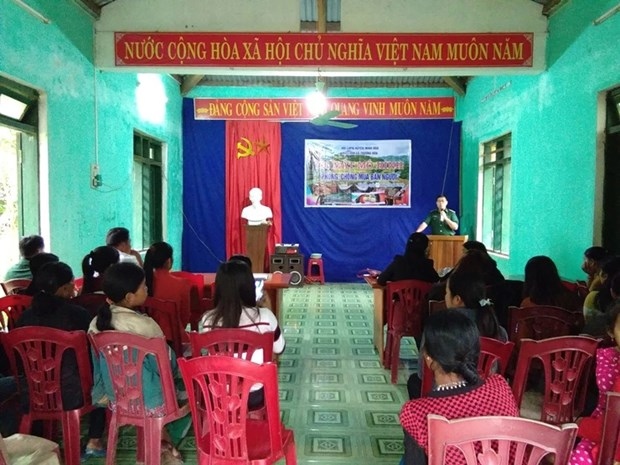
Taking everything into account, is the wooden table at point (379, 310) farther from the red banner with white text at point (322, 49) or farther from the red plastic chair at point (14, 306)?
the red plastic chair at point (14, 306)

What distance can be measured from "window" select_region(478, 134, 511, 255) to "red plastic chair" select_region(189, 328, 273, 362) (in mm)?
4743

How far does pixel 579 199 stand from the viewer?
4.35m

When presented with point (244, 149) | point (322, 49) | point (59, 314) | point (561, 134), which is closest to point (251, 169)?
point (244, 149)

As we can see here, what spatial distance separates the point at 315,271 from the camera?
849 centimetres

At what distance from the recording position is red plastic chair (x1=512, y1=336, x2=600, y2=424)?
2.03 meters

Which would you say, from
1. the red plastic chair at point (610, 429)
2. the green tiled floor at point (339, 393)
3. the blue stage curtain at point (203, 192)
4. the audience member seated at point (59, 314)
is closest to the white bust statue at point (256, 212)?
the blue stage curtain at point (203, 192)

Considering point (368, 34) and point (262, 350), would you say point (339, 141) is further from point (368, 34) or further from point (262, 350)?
point (262, 350)

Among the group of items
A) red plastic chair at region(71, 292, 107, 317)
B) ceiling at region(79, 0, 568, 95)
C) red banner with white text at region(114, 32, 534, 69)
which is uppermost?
ceiling at region(79, 0, 568, 95)

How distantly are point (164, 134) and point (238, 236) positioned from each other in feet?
6.85

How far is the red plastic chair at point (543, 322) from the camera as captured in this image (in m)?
2.68

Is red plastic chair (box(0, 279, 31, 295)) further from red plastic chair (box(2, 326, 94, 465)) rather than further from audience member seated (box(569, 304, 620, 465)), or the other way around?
audience member seated (box(569, 304, 620, 465))

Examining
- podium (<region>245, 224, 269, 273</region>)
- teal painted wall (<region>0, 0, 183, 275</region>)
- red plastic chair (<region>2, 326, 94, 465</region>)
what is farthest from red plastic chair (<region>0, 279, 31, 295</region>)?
podium (<region>245, 224, 269, 273</region>)

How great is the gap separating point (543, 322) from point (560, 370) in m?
0.67

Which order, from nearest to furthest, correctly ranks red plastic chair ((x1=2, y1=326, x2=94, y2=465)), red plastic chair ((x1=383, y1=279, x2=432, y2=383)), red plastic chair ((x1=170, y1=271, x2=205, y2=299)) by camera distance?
1. red plastic chair ((x1=2, y1=326, x2=94, y2=465))
2. red plastic chair ((x1=383, y1=279, x2=432, y2=383))
3. red plastic chair ((x1=170, y1=271, x2=205, y2=299))
